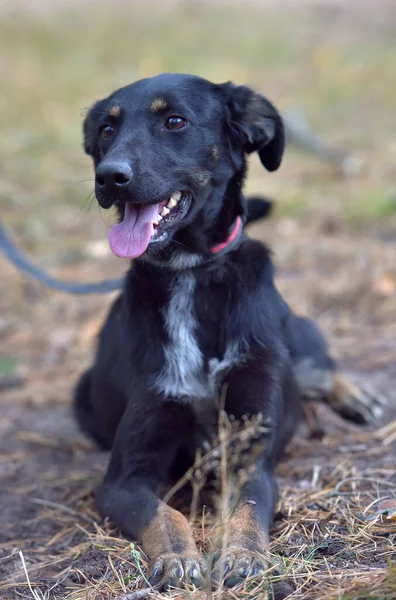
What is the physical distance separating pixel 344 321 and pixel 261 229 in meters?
2.43

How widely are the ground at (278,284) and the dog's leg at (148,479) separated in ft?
0.31

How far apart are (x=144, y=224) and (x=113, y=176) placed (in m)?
0.28

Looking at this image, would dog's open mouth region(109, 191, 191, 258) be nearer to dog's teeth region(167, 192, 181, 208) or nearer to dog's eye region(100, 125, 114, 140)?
dog's teeth region(167, 192, 181, 208)

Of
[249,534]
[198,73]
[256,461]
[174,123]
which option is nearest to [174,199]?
[174,123]

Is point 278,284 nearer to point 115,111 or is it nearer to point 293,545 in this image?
point 115,111

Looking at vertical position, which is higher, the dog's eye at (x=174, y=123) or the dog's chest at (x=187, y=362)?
the dog's eye at (x=174, y=123)

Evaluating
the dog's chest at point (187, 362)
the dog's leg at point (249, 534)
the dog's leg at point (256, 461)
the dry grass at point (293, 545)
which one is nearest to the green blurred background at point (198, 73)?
the dog's chest at point (187, 362)

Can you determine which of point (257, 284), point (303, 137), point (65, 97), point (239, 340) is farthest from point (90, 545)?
point (65, 97)

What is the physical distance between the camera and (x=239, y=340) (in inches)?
137

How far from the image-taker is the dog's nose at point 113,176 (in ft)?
10.4

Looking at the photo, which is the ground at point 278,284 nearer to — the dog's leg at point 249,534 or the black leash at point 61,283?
the dog's leg at point 249,534

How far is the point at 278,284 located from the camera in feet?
22.2

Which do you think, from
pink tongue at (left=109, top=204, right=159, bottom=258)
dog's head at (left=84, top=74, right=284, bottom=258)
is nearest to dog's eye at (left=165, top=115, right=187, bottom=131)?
dog's head at (left=84, top=74, right=284, bottom=258)

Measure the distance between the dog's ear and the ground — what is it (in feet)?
2.43
